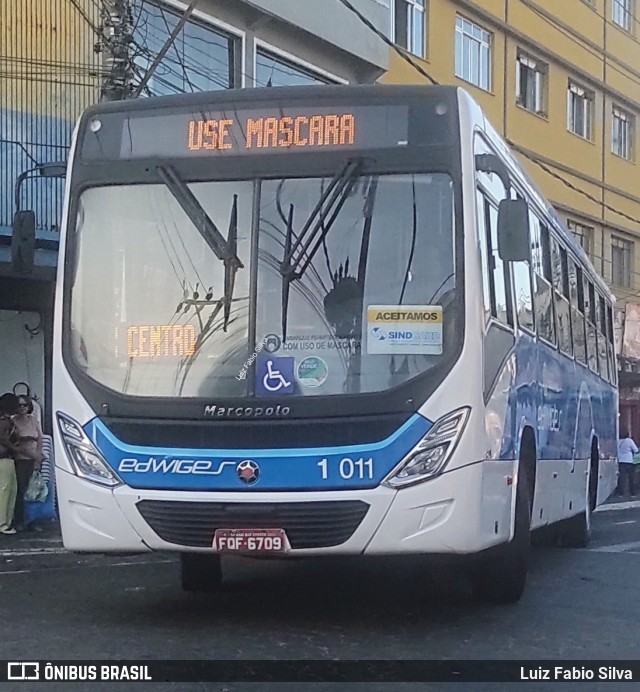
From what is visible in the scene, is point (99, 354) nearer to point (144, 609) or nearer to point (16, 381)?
point (144, 609)

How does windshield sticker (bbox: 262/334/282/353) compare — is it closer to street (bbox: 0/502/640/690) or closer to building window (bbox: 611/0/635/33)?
street (bbox: 0/502/640/690)

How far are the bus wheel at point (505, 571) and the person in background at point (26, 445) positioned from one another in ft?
24.4

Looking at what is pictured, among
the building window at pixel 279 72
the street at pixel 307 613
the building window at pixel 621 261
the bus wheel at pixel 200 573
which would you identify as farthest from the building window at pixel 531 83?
the bus wheel at pixel 200 573

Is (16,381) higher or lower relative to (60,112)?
lower

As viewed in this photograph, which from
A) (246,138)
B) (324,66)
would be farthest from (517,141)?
(246,138)

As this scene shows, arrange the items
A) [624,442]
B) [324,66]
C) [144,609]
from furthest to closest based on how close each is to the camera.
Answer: [624,442]
[324,66]
[144,609]

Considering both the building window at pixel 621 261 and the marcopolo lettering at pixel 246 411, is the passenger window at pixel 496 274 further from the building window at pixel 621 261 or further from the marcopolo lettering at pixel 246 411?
the building window at pixel 621 261

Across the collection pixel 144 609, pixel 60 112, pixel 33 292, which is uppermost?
pixel 60 112

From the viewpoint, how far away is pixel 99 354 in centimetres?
823

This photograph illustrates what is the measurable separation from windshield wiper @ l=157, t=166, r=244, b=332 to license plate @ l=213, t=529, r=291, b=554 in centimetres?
123

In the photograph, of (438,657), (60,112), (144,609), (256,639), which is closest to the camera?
(438,657)

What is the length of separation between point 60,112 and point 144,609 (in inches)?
401

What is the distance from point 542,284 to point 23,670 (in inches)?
231

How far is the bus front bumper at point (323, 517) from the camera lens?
7.70 metres
